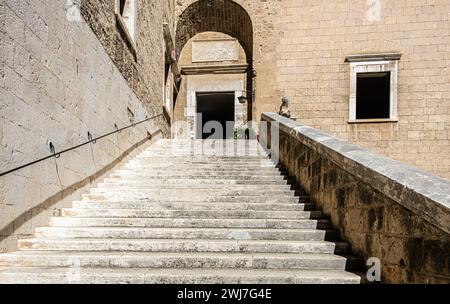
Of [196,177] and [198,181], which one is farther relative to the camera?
[196,177]

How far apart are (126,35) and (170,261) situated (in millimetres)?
4843

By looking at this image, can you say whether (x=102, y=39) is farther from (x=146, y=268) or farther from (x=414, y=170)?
(x=414, y=170)

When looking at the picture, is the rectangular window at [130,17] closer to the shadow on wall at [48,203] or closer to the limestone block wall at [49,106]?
the limestone block wall at [49,106]

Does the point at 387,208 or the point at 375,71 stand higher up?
the point at 375,71

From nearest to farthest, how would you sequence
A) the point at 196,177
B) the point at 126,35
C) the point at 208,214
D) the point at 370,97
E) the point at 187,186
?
the point at 208,214, the point at 187,186, the point at 196,177, the point at 126,35, the point at 370,97

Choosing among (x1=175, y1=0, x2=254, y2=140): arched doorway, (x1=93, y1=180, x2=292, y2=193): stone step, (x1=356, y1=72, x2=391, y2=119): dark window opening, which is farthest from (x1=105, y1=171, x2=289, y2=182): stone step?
(x1=356, y1=72, x2=391, y2=119): dark window opening

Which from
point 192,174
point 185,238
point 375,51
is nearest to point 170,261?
point 185,238

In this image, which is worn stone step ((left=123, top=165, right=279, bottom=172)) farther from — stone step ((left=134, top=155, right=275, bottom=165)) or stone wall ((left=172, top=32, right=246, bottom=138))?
stone wall ((left=172, top=32, right=246, bottom=138))

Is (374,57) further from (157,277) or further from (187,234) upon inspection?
(157,277)

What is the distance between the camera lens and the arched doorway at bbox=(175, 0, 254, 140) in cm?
1196

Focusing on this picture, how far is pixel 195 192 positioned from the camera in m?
4.79

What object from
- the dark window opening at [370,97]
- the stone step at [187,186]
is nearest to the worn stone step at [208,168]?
the stone step at [187,186]

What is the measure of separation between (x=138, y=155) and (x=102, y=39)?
253 cm

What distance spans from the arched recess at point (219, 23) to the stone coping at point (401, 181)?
29.1 feet
